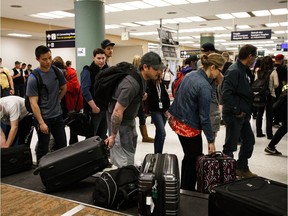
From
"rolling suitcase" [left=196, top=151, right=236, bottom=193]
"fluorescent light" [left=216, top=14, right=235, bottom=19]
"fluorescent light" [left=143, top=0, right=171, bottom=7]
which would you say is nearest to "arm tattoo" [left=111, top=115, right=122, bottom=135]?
"rolling suitcase" [left=196, top=151, right=236, bottom=193]

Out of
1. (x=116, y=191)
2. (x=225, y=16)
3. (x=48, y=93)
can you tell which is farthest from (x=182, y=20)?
(x=116, y=191)

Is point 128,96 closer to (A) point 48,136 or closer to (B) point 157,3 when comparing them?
(A) point 48,136

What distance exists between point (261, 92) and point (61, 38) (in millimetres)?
5261

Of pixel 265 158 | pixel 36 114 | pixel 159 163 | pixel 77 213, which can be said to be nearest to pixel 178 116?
pixel 159 163

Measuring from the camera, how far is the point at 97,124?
3.69m

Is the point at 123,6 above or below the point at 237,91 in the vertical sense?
above

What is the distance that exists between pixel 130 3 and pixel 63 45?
2.24 m

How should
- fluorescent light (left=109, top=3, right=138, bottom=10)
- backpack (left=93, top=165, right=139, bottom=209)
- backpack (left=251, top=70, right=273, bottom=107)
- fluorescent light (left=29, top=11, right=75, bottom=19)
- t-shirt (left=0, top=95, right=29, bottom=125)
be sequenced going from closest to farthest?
1. backpack (left=93, top=165, right=139, bottom=209)
2. t-shirt (left=0, top=95, right=29, bottom=125)
3. backpack (left=251, top=70, right=273, bottom=107)
4. fluorescent light (left=109, top=3, right=138, bottom=10)
5. fluorescent light (left=29, top=11, right=75, bottom=19)

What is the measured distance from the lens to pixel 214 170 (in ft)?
8.12

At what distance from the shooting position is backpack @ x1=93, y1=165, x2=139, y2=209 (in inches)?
86.7

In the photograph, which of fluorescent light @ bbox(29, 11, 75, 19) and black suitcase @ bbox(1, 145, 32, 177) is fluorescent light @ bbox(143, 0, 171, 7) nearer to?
fluorescent light @ bbox(29, 11, 75, 19)

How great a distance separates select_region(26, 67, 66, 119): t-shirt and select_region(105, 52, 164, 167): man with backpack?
2.72ft

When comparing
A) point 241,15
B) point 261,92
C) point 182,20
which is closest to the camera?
point 261,92

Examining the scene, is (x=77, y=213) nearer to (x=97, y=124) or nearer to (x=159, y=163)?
(x=159, y=163)
